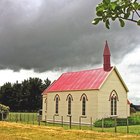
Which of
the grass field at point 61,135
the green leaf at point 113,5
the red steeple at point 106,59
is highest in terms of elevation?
the red steeple at point 106,59

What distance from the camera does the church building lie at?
35.5 m

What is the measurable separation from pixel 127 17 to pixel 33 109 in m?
86.0

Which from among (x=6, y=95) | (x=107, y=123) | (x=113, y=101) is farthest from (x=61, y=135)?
(x=6, y=95)

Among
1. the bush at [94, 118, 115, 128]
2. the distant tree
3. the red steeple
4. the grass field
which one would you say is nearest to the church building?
the red steeple

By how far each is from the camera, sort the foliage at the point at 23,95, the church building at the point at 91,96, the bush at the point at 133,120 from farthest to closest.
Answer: the foliage at the point at 23,95 → the bush at the point at 133,120 → the church building at the point at 91,96

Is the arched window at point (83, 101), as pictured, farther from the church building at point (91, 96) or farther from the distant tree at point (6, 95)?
the distant tree at point (6, 95)

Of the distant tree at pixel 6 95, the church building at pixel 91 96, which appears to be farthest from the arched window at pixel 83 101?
the distant tree at pixel 6 95

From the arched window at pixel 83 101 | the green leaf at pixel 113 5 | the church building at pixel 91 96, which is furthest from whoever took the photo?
the arched window at pixel 83 101

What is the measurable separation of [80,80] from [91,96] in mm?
4479

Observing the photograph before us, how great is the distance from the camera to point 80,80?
39875 mm

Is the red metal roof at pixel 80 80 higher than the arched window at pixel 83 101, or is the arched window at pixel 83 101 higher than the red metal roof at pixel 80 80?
the red metal roof at pixel 80 80

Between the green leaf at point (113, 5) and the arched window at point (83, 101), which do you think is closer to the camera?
the green leaf at point (113, 5)

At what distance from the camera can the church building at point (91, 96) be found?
35.5 m

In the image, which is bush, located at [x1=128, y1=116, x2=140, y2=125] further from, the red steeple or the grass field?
the grass field
